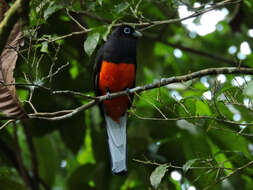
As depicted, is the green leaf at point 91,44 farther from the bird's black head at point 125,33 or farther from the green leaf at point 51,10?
the bird's black head at point 125,33

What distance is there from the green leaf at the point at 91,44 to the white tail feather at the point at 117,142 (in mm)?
1540

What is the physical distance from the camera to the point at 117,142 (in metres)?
4.71

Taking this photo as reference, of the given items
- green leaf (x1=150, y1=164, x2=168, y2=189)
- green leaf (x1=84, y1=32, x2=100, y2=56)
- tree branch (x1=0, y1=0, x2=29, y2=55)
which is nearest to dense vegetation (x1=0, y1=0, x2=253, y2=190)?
green leaf (x1=84, y1=32, x2=100, y2=56)

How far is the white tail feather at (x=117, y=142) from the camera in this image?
437 centimetres

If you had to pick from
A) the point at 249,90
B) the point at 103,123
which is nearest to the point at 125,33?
the point at 103,123

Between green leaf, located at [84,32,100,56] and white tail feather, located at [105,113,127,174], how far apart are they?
5.05ft

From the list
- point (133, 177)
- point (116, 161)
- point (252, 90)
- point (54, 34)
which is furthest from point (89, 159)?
point (252, 90)

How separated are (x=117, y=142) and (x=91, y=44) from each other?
1.76 meters

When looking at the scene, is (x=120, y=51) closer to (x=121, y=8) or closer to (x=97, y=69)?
(x=97, y=69)

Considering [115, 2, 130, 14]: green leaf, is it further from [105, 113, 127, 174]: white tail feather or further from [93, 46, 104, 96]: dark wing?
[105, 113, 127, 174]: white tail feather

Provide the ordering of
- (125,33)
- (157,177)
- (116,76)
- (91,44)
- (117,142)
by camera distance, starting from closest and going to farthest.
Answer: (157,177), (91,44), (117,142), (116,76), (125,33)

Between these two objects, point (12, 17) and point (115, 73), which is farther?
point (115, 73)

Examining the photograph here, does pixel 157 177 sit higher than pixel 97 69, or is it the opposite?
pixel 157 177

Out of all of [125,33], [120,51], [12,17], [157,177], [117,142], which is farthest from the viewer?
[125,33]
